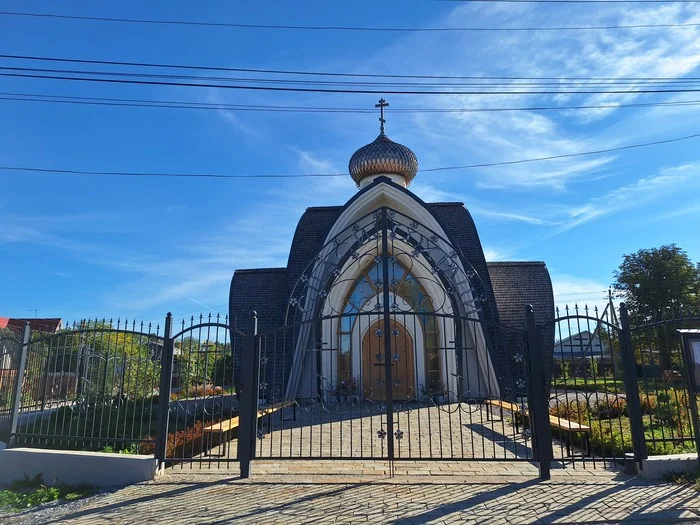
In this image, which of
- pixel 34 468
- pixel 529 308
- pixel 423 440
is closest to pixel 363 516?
pixel 529 308

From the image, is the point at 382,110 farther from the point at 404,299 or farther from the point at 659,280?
the point at 659,280

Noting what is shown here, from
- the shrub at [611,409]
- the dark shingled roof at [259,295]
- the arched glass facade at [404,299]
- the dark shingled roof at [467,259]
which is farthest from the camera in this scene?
the dark shingled roof at [259,295]

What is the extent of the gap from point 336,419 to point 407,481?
530cm

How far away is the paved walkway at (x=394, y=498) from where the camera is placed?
4492 mm

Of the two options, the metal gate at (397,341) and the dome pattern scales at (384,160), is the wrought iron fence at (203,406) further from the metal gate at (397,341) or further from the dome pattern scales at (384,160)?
the dome pattern scales at (384,160)

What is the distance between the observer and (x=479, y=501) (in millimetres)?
4918

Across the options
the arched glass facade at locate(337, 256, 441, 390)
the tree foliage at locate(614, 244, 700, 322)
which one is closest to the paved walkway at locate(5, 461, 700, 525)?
the arched glass facade at locate(337, 256, 441, 390)

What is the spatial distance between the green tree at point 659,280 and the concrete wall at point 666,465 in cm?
2847

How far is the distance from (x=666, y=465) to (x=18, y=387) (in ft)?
27.5

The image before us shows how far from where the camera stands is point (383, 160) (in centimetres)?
1584

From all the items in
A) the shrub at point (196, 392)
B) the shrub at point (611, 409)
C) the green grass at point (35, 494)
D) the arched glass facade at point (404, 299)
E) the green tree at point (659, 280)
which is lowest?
the green grass at point (35, 494)

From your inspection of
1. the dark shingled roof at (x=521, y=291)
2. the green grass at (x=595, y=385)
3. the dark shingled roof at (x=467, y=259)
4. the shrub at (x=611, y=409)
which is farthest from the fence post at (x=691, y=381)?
the dark shingled roof at (x=521, y=291)

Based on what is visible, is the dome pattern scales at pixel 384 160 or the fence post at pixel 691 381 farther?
the dome pattern scales at pixel 384 160

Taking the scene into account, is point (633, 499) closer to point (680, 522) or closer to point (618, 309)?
point (680, 522)
